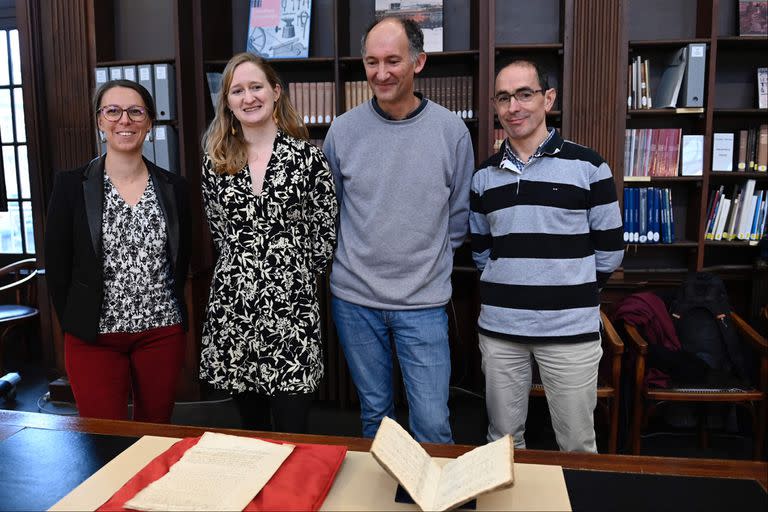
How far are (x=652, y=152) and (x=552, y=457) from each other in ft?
8.66

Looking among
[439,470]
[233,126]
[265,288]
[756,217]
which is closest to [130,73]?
[233,126]

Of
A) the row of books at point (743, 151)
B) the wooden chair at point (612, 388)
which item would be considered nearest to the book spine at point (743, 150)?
the row of books at point (743, 151)

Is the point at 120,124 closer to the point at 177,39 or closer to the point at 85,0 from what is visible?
the point at 177,39

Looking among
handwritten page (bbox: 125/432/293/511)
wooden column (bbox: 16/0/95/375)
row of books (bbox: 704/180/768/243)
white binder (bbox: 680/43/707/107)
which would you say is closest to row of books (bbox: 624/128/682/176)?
white binder (bbox: 680/43/707/107)

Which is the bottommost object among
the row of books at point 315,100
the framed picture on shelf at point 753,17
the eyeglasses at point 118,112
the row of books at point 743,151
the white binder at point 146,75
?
the row of books at point 743,151

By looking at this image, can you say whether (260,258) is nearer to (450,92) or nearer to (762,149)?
(450,92)

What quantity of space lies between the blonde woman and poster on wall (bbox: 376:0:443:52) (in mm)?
1964

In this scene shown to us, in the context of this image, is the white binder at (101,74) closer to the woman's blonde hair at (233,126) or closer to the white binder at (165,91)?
the white binder at (165,91)

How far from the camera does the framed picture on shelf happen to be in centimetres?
336

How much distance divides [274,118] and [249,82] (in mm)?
132

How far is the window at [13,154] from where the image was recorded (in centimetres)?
480

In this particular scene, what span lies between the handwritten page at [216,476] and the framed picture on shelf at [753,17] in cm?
344

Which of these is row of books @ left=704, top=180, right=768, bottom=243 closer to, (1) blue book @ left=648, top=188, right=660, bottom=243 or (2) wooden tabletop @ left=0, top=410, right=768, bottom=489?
(1) blue book @ left=648, top=188, right=660, bottom=243

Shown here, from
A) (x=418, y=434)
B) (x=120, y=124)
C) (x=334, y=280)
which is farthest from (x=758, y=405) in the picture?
(x=120, y=124)
